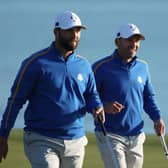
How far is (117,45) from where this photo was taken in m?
10.3

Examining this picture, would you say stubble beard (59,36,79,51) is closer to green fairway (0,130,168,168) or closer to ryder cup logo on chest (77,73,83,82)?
ryder cup logo on chest (77,73,83,82)

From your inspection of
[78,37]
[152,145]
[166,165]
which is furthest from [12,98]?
[152,145]

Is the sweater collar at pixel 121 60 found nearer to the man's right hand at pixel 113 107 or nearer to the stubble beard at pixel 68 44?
the man's right hand at pixel 113 107

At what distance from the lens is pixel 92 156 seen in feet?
52.4

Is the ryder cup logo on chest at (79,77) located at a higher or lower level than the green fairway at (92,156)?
higher

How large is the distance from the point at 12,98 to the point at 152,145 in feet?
32.5

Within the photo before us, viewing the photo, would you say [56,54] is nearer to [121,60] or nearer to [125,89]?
[125,89]

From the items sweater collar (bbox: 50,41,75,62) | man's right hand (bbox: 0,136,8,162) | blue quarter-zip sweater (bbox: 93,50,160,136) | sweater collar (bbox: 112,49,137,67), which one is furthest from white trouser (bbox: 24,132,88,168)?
sweater collar (bbox: 112,49,137,67)

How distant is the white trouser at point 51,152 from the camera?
8430 millimetres

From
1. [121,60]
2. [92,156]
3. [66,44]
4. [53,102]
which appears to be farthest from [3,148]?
[92,156]

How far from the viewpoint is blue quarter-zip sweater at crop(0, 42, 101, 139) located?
8.46 meters

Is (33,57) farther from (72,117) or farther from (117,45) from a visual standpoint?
(117,45)

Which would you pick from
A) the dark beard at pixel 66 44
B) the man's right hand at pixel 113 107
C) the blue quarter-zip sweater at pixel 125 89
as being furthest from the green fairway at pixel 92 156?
the dark beard at pixel 66 44

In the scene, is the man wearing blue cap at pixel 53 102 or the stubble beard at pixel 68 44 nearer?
the man wearing blue cap at pixel 53 102
